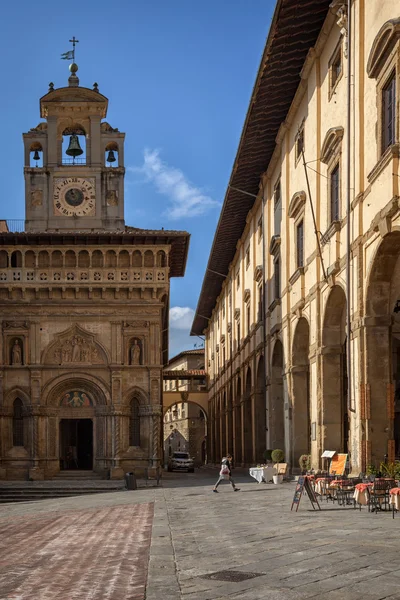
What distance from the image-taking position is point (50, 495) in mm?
33688

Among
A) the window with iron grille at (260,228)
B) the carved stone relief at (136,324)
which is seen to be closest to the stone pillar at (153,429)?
the carved stone relief at (136,324)

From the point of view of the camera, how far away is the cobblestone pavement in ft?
30.8

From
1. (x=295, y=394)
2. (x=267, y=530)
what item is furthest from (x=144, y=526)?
(x=295, y=394)

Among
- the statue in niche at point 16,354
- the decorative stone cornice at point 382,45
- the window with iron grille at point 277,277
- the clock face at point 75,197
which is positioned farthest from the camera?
the clock face at point 75,197

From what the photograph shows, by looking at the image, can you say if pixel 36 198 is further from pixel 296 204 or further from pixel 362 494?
pixel 362 494

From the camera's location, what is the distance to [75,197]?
45.3 meters

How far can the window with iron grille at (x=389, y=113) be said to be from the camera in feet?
62.1

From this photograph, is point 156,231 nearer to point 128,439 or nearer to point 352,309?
point 128,439

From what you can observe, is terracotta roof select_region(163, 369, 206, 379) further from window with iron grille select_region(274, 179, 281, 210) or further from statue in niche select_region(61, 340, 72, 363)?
window with iron grille select_region(274, 179, 281, 210)

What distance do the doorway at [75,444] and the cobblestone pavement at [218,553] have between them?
2406cm

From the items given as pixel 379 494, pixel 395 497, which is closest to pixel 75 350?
pixel 379 494

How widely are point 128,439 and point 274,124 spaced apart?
16475 millimetres

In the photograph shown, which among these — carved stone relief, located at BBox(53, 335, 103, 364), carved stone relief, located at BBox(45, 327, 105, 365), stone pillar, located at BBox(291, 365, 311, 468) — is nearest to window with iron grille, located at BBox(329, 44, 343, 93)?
stone pillar, located at BBox(291, 365, 311, 468)

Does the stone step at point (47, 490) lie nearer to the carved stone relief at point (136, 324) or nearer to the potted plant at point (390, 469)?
the carved stone relief at point (136, 324)
